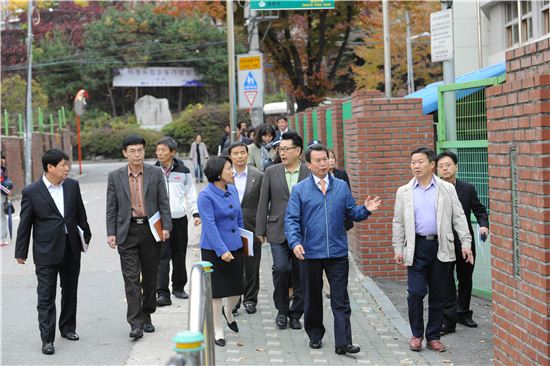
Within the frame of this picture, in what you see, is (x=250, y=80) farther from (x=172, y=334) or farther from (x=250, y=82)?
(x=172, y=334)

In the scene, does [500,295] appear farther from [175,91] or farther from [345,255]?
[175,91]

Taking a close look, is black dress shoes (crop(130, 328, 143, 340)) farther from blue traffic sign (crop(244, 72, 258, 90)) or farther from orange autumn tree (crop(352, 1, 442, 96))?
orange autumn tree (crop(352, 1, 442, 96))

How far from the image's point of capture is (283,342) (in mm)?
8234

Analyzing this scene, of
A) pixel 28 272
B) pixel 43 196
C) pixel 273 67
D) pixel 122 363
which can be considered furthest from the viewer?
pixel 273 67

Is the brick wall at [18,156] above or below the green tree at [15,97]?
below

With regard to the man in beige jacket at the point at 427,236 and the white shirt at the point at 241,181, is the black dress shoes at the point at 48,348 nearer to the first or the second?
the white shirt at the point at 241,181

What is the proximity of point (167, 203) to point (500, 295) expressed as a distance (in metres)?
3.75

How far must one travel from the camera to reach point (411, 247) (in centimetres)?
761

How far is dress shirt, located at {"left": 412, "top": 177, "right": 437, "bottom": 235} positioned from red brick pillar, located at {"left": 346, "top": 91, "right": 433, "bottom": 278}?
3876 millimetres

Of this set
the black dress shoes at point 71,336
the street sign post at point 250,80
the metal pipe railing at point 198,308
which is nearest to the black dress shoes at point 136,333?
the black dress shoes at point 71,336

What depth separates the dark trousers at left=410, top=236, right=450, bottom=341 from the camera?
762 centimetres

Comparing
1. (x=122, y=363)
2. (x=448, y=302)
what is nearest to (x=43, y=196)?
(x=122, y=363)

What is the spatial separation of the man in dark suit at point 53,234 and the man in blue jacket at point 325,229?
7.25 ft

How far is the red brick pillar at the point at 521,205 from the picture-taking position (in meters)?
5.20
